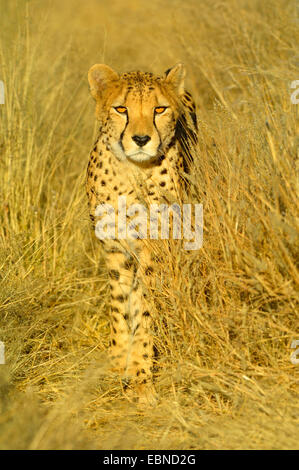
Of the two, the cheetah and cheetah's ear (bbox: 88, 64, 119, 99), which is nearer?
the cheetah

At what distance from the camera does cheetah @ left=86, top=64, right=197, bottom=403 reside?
2660mm

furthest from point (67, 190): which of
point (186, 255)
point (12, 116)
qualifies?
point (186, 255)

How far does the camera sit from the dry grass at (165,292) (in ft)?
7.40

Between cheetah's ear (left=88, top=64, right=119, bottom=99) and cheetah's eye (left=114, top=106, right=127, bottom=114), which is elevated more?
cheetah's ear (left=88, top=64, right=119, bottom=99)

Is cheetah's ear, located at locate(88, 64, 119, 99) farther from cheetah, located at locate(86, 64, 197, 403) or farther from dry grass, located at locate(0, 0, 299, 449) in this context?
dry grass, located at locate(0, 0, 299, 449)

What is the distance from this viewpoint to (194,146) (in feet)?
9.41

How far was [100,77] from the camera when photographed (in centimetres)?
286

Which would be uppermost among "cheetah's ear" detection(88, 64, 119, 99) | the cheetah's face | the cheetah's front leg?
"cheetah's ear" detection(88, 64, 119, 99)

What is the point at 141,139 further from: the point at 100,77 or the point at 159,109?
the point at 100,77

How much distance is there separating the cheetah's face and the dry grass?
158mm

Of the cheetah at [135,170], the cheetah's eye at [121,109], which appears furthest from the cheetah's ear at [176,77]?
the cheetah's eye at [121,109]

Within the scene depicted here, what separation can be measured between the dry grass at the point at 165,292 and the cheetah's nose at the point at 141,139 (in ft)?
0.67

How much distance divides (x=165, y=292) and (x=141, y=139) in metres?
0.57

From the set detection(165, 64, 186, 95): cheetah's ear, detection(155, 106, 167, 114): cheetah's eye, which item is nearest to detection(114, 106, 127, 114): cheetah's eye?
detection(155, 106, 167, 114): cheetah's eye
